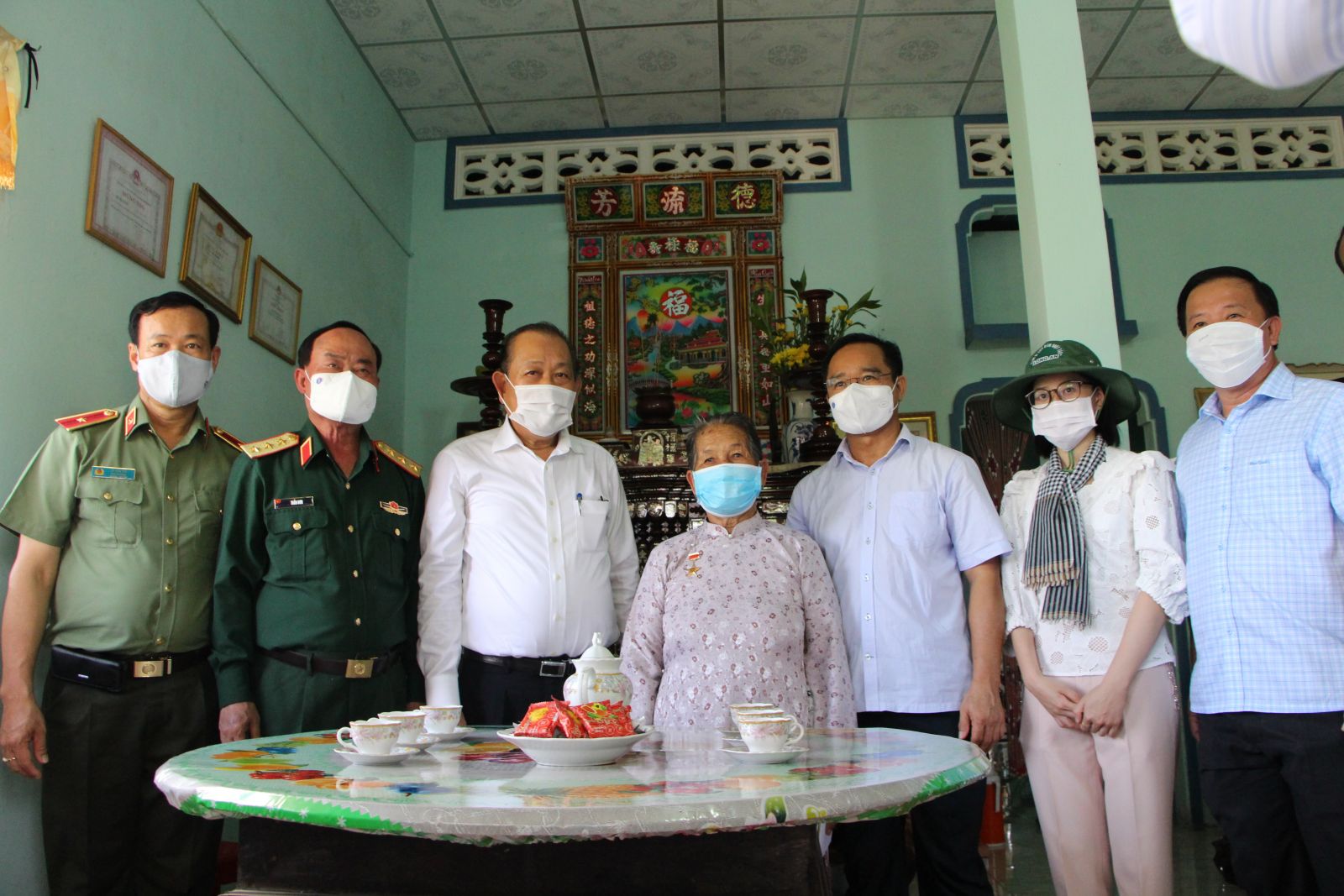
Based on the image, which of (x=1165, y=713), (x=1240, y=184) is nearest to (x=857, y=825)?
(x=1165, y=713)

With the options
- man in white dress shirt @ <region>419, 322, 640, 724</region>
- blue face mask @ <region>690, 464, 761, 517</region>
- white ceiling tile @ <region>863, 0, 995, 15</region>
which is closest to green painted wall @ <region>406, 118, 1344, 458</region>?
white ceiling tile @ <region>863, 0, 995, 15</region>

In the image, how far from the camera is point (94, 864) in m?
2.14

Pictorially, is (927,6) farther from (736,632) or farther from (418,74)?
(736,632)

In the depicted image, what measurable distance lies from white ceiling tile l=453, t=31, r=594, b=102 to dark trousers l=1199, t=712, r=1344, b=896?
13.1 ft

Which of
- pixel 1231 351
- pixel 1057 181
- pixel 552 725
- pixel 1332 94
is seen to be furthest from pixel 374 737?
pixel 1332 94

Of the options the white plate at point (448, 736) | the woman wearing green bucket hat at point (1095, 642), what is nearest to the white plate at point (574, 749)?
the white plate at point (448, 736)

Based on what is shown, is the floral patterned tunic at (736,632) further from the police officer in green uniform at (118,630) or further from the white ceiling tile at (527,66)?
the white ceiling tile at (527,66)

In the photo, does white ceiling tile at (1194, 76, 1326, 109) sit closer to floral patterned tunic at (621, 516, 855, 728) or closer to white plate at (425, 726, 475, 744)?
floral patterned tunic at (621, 516, 855, 728)

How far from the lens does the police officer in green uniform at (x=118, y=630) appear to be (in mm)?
2143

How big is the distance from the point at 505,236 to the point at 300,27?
1.55 m

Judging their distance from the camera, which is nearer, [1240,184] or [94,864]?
[94,864]

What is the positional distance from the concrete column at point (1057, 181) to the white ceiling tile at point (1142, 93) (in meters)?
1.77

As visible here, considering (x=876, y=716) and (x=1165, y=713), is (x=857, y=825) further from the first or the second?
(x=1165, y=713)

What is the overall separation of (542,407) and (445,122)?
130 inches
